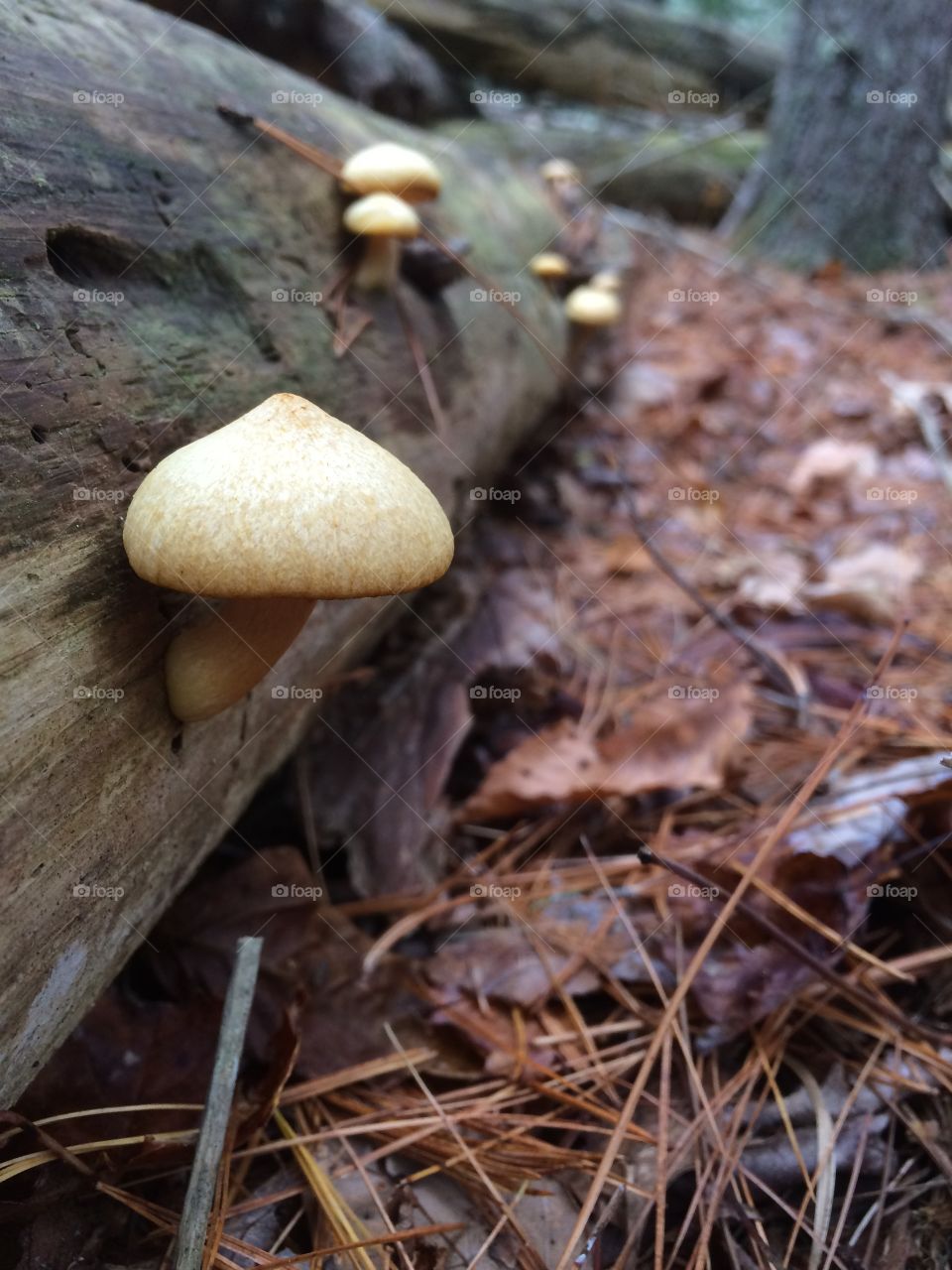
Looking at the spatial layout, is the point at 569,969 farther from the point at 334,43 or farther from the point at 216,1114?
the point at 334,43

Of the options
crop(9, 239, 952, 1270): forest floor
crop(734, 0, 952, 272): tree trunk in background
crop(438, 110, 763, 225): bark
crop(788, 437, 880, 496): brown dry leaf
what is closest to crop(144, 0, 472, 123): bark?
crop(438, 110, 763, 225): bark

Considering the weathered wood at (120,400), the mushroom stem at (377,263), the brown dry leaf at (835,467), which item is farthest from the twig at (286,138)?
the brown dry leaf at (835,467)

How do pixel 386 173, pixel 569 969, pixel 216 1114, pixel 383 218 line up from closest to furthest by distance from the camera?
pixel 216 1114 < pixel 569 969 < pixel 383 218 < pixel 386 173

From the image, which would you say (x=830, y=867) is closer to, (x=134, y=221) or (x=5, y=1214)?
(x=5, y=1214)

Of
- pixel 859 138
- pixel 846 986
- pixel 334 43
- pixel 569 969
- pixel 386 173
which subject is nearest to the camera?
pixel 846 986

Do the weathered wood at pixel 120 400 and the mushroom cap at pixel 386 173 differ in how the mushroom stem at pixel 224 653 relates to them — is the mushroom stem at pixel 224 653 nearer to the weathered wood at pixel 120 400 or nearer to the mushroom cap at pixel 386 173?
the weathered wood at pixel 120 400

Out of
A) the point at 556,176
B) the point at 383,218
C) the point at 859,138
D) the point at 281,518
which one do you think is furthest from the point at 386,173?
the point at 859,138

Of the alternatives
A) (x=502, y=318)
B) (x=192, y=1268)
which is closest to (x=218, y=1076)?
(x=192, y=1268)
